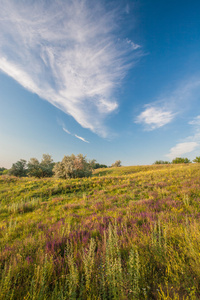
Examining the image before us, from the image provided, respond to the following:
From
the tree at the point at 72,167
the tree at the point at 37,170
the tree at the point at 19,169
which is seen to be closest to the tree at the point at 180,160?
the tree at the point at 72,167

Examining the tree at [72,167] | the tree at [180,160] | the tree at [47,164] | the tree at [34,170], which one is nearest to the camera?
the tree at [72,167]

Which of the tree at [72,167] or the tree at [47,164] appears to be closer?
the tree at [72,167]

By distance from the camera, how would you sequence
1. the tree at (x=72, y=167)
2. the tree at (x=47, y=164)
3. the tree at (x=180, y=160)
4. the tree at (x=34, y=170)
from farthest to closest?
1. the tree at (x=180, y=160)
2. the tree at (x=47, y=164)
3. the tree at (x=34, y=170)
4. the tree at (x=72, y=167)

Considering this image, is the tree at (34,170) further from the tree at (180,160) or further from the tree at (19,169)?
the tree at (180,160)

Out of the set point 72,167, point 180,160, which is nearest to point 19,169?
point 72,167

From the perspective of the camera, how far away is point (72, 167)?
2575 cm

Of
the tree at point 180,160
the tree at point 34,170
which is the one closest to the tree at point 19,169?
the tree at point 34,170

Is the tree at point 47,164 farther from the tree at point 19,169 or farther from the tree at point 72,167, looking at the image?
the tree at point 72,167

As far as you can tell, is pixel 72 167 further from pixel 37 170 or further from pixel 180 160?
pixel 180 160

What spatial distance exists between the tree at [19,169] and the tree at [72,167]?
21742mm

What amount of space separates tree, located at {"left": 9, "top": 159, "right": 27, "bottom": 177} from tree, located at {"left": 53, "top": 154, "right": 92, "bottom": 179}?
21742 millimetres

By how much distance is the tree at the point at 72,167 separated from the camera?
2572 cm

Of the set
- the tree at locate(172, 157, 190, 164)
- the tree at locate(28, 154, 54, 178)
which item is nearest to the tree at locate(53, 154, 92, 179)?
the tree at locate(28, 154, 54, 178)

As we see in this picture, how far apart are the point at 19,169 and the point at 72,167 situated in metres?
26.6
